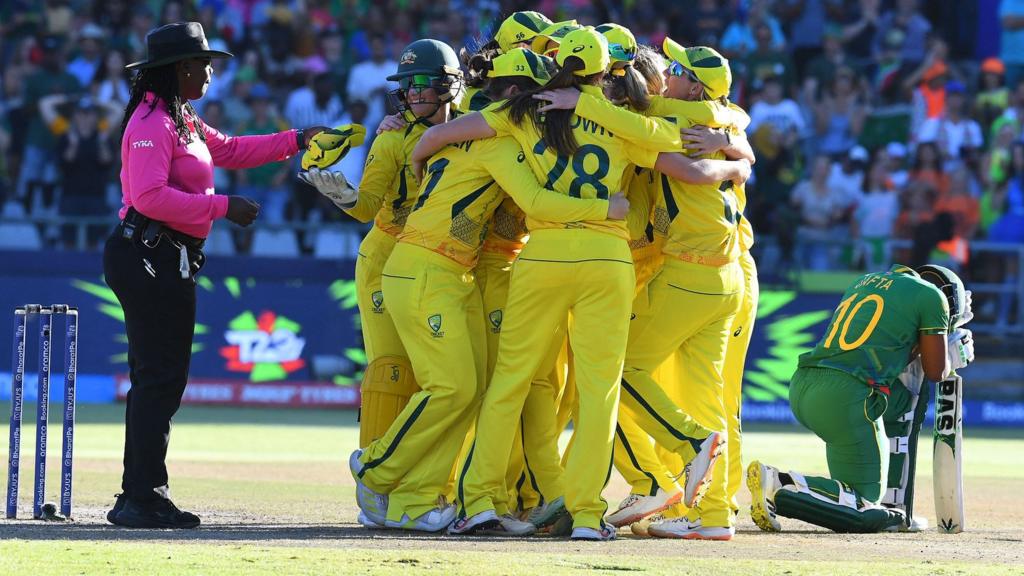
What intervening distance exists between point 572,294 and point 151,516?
2.35 meters

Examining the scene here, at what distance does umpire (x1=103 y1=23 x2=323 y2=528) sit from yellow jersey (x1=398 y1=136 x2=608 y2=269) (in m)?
0.86

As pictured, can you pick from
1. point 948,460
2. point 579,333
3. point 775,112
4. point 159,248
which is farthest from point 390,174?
point 775,112

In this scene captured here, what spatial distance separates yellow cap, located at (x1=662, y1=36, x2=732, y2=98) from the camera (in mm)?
7676

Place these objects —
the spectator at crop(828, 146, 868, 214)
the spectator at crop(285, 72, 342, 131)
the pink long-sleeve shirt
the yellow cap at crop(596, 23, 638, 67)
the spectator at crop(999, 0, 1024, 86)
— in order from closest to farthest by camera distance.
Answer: the pink long-sleeve shirt
the yellow cap at crop(596, 23, 638, 67)
the spectator at crop(828, 146, 868, 214)
the spectator at crop(285, 72, 342, 131)
the spectator at crop(999, 0, 1024, 86)

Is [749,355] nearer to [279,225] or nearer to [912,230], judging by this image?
[912,230]

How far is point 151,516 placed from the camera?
7.34 meters

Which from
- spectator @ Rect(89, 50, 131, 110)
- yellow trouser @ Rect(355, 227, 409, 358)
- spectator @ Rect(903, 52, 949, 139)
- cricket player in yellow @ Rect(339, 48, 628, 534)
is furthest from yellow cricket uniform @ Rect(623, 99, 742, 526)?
spectator @ Rect(903, 52, 949, 139)

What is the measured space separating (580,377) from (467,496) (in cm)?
82

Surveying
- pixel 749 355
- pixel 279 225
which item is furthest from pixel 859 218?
pixel 279 225

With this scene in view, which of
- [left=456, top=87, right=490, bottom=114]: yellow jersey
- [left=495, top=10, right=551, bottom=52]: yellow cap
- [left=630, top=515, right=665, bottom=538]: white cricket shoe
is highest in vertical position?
[left=495, top=10, right=551, bottom=52]: yellow cap

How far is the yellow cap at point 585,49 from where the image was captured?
23.6ft

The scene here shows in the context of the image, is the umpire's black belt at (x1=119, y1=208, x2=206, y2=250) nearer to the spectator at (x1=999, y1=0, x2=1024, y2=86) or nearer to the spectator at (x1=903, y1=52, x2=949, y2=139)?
the spectator at (x1=903, y1=52, x2=949, y2=139)

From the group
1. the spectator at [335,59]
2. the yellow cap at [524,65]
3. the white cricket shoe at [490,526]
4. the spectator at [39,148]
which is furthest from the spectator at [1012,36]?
the white cricket shoe at [490,526]

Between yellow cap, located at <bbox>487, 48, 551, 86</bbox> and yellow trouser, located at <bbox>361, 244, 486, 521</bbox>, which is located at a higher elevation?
yellow cap, located at <bbox>487, 48, 551, 86</bbox>
